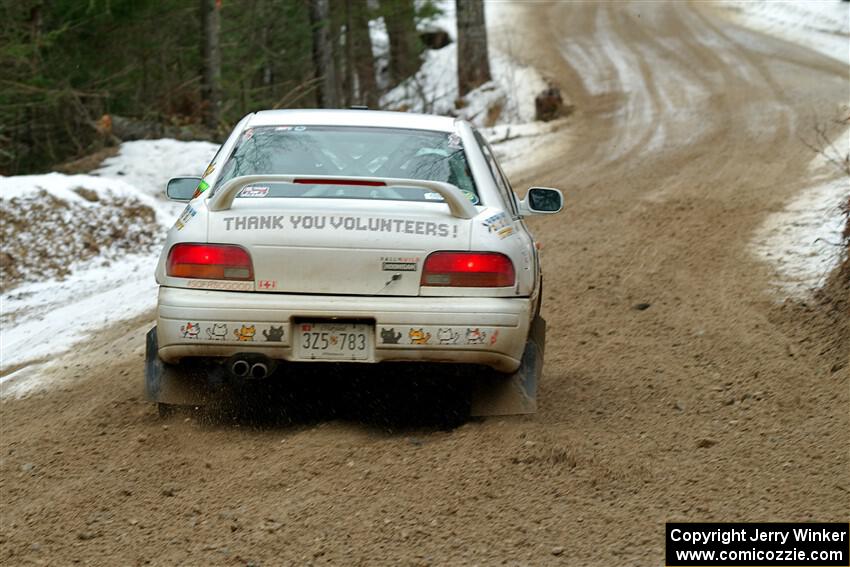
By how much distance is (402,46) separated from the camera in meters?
27.6

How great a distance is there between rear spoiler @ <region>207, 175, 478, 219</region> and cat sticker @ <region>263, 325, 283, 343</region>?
2.04 feet

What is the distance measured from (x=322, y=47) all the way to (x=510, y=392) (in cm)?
1788

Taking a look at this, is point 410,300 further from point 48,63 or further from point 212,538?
point 48,63

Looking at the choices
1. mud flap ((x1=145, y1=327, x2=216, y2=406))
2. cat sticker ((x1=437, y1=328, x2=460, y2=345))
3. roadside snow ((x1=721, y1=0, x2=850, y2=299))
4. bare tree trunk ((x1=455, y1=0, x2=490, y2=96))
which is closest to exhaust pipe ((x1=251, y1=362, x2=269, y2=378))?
mud flap ((x1=145, y1=327, x2=216, y2=406))

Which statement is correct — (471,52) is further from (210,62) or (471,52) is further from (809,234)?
(809,234)

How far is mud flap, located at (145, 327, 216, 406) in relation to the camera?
5.58 m

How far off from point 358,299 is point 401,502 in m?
1.05

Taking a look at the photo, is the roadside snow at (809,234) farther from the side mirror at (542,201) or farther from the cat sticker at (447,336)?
the cat sticker at (447,336)

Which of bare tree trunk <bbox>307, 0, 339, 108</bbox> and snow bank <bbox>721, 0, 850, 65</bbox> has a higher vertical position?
bare tree trunk <bbox>307, 0, 339, 108</bbox>

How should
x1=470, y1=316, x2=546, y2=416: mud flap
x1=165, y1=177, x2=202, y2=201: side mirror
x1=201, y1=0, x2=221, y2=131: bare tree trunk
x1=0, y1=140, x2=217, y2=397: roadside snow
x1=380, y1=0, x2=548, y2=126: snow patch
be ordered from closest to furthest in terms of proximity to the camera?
x1=470, y1=316, x2=546, y2=416: mud flap < x1=165, y1=177, x2=202, y2=201: side mirror < x1=0, y1=140, x2=217, y2=397: roadside snow < x1=201, y1=0, x2=221, y2=131: bare tree trunk < x1=380, y1=0, x2=548, y2=126: snow patch

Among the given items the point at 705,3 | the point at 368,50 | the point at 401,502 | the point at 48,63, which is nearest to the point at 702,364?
the point at 401,502

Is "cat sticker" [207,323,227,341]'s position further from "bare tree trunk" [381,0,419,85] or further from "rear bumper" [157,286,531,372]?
"bare tree trunk" [381,0,419,85]

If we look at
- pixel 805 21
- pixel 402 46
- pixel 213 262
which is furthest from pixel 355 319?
pixel 805 21

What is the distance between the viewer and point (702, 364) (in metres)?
7.07
